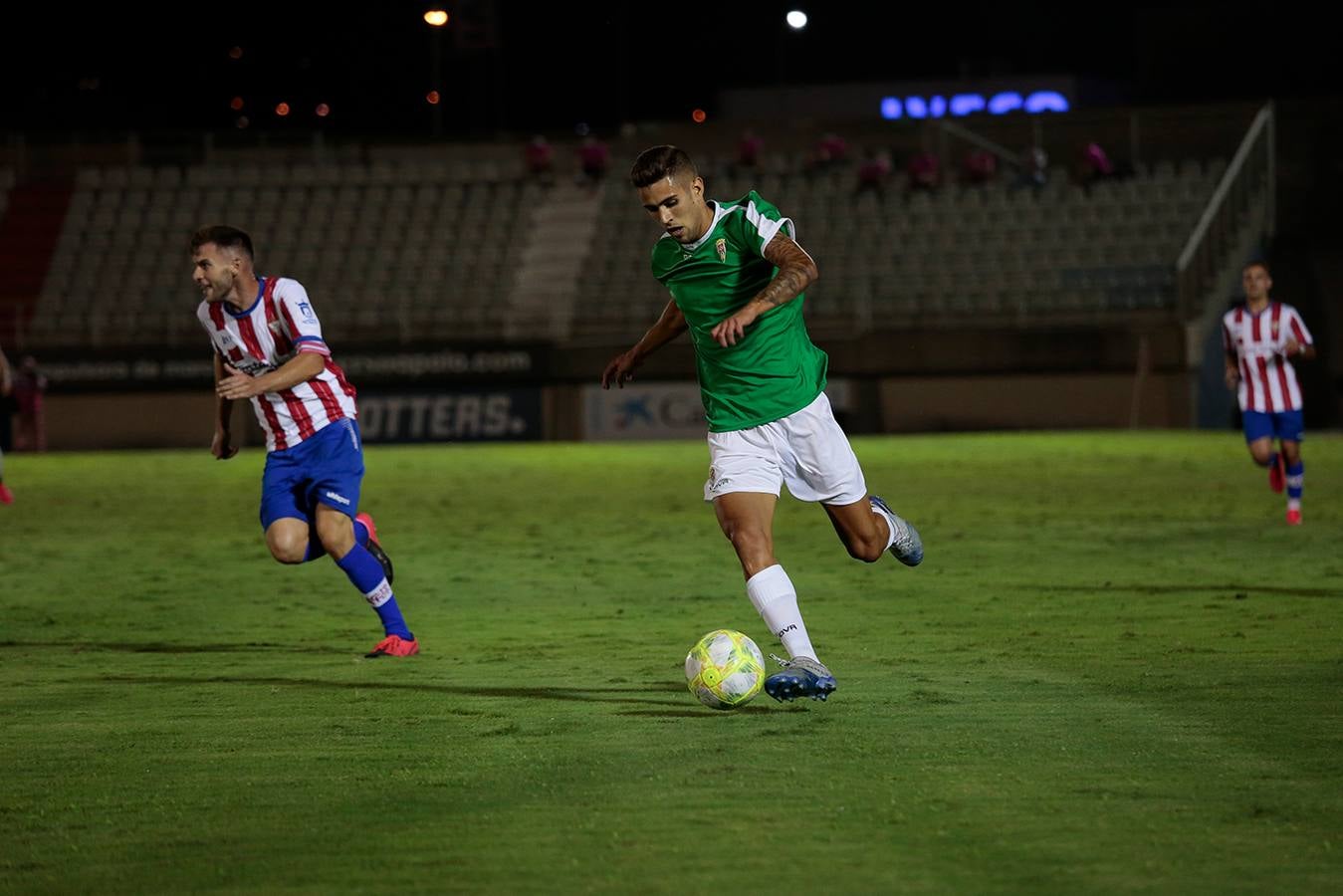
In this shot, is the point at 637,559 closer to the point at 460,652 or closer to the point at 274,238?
the point at 460,652

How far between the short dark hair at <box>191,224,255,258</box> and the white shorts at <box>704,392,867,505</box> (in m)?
2.48

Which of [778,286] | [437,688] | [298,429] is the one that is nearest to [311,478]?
[298,429]

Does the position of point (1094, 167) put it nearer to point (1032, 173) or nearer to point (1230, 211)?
point (1032, 173)

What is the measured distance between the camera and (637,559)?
12.9m

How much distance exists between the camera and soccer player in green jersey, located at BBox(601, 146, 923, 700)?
6.71 m

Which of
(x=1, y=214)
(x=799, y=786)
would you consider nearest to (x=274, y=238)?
(x=1, y=214)

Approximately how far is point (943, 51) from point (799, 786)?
41.7 metres

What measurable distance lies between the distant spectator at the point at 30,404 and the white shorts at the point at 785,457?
29.0 metres

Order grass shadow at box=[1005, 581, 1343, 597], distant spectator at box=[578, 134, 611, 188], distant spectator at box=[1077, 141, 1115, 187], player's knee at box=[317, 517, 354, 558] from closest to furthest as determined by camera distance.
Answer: player's knee at box=[317, 517, 354, 558] < grass shadow at box=[1005, 581, 1343, 597] < distant spectator at box=[1077, 141, 1115, 187] < distant spectator at box=[578, 134, 611, 188]

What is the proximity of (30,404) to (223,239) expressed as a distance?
27.7 metres

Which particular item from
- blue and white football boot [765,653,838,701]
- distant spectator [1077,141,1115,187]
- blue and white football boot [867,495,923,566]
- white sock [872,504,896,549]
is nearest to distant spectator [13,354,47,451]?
distant spectator [1077,141,1115,187]

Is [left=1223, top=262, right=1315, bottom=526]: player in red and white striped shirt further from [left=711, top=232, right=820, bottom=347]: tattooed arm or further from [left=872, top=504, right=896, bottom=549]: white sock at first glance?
[left=711, top=232, right=820, bottom=347]: tattooed arm

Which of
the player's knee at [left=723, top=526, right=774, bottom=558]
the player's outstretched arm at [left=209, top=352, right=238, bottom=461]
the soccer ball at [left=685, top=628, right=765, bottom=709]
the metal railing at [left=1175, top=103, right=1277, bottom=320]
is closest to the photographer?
the soccer ball at [left=685, top=628, right=765, bottom=709]

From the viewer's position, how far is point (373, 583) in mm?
8516
